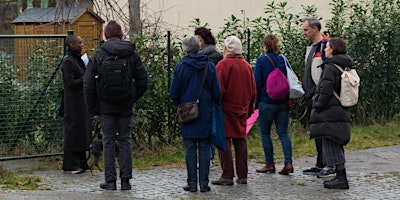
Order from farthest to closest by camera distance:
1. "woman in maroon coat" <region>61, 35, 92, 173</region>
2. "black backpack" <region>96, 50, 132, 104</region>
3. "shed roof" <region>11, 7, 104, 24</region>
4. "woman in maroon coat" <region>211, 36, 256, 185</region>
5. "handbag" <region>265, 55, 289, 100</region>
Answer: "shed roof" <region>11, 7, 104, 24</region>
"woman in maroon coat" <region>61, 35, 92, 173</region>
"handbag" <region>265, 55, 289, 100</region>
"woman in maroon coat" <region>211, 36, 256, 185</region>
"black backpack" <region>96, 50, 132, 104</region>

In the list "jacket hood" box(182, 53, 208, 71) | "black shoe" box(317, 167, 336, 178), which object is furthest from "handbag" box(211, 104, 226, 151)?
"black shoe" box(317, 167, 336, 178)

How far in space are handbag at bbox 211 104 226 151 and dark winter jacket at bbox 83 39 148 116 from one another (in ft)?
2.80

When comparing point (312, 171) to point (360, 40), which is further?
point (360, 40)


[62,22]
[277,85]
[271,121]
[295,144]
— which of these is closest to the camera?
[277,85]

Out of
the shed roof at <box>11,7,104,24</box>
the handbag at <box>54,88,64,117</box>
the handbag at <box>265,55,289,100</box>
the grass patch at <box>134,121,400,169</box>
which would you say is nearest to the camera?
the handbag at <box>265,55,289,100</box>

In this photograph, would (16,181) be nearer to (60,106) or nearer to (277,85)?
(60,106)

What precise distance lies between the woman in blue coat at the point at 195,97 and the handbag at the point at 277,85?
1.12 meters

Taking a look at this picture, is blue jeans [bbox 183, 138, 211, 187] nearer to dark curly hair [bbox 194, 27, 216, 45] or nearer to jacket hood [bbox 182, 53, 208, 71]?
jacket hood [bbox 182, 53, 208, 71]

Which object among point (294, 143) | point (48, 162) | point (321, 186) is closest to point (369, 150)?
point (294, 143)

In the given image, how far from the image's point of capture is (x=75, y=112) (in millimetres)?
11094

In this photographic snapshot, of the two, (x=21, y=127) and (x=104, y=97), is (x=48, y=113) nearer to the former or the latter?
(x=21, y=127)

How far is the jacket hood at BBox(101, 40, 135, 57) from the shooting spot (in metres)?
9.48

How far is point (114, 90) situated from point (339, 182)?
2622 mm

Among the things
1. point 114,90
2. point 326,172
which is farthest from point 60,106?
point 326,172
